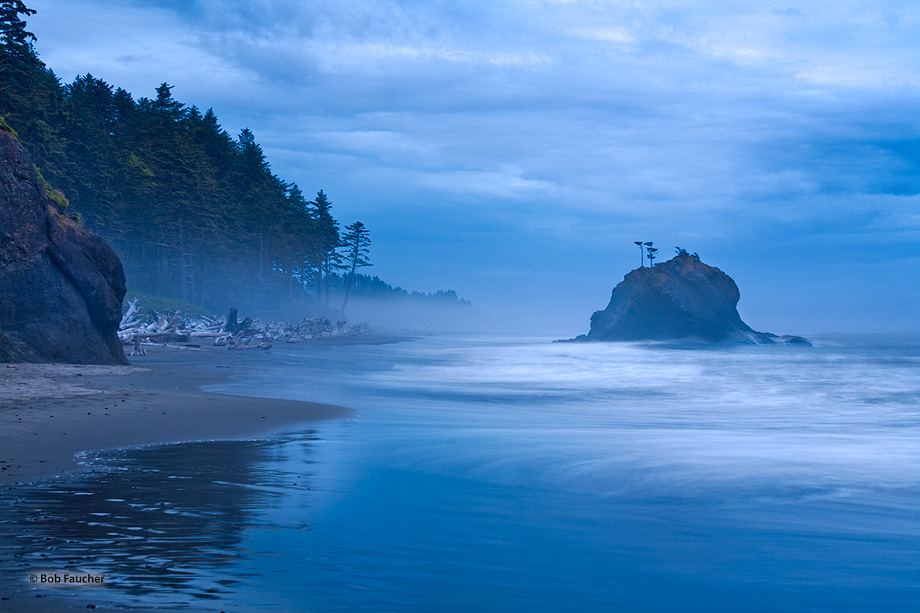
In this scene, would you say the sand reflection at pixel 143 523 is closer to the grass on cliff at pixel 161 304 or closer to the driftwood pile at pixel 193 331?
the driftwood pile at pixel 193 331

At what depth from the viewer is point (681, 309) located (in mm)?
74000

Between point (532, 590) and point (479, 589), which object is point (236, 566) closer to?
point (479, 589)

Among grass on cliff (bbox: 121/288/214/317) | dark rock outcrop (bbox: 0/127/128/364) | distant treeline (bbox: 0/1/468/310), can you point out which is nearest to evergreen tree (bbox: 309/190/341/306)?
distant treeline (bbox: 0/1/468/310)

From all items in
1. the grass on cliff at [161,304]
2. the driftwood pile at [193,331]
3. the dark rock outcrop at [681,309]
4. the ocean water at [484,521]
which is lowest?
the ocean water at [484,521]

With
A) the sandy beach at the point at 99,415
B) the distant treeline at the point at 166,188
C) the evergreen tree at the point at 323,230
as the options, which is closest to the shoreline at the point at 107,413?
the sandy beach at the point at 99,415

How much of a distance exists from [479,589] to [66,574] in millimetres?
2362

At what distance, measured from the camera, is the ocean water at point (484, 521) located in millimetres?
4141

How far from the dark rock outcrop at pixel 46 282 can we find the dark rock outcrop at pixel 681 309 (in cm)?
6529

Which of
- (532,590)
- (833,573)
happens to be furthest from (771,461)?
(532,590)

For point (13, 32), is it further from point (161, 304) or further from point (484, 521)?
point (484, 521)

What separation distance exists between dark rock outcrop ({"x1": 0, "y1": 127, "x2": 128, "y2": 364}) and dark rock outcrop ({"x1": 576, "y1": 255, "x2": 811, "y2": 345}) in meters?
65.3

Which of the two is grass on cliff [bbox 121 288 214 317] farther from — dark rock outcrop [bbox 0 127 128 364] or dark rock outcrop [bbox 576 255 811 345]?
dark rock outcrop [bbox 576 255 811 345]

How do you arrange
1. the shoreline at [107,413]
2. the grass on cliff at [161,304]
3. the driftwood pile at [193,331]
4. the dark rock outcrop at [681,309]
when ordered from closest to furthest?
the shoreline at [107,413]
the driftwood pile at [193,331]
the grass on cliff at [161,304]
the dark rock outcrop at [681,309]

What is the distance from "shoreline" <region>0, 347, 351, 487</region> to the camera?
23.1 ft
